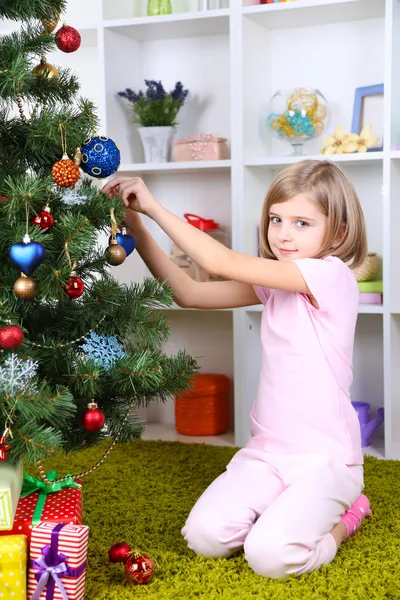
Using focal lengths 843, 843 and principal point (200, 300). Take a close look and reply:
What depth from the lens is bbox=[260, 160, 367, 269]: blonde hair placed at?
180 cm

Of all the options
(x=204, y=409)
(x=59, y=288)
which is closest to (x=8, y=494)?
(x=59, y=288)

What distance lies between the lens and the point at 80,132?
1476 millimetres

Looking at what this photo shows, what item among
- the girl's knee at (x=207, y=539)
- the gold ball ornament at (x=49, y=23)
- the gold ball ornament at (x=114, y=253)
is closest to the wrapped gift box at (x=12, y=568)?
the girl's knee at (x=207, y=539)

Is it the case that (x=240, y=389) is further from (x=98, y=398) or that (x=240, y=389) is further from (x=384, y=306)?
(x=98, y=398)

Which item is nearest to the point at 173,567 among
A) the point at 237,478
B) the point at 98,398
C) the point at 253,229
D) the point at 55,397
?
the point at 237,478

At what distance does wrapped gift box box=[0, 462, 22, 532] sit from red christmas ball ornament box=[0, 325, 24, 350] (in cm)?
22

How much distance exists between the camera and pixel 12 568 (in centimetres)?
135

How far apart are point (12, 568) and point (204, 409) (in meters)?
1.39

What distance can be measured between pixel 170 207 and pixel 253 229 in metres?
0.42

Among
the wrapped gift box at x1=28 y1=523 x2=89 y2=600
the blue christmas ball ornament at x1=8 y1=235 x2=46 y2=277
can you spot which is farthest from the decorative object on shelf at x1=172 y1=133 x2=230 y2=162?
the wrapped gift box at x1=28 y1=523 x2=89 y2=600

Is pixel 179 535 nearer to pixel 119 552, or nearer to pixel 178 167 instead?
pixel 119 552

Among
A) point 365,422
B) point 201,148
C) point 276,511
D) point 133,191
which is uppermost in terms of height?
point 201,148

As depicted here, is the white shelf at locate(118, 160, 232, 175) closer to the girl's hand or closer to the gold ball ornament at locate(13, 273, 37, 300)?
the girl's hand

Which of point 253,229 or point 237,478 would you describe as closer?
point 237,478
